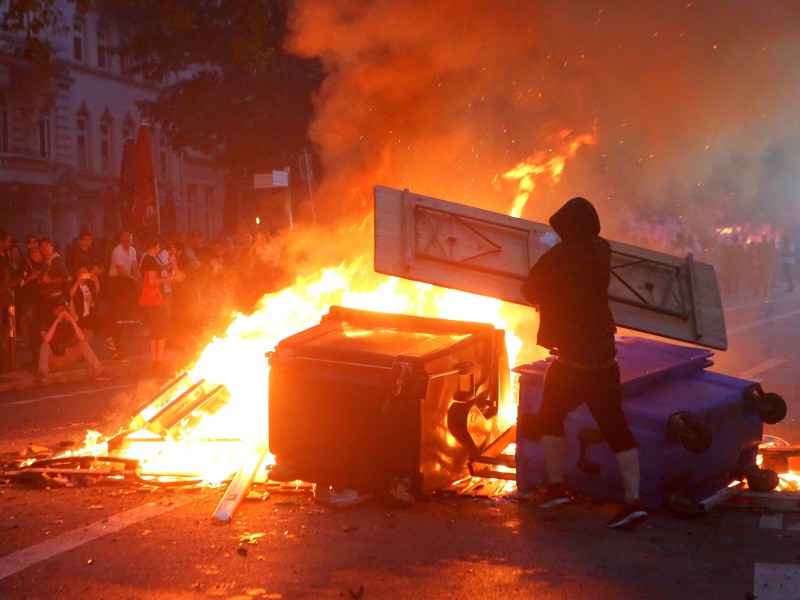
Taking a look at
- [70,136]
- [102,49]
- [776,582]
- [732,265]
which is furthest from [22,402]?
[102,49]

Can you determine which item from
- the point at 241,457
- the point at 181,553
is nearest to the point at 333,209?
the point at 241,457

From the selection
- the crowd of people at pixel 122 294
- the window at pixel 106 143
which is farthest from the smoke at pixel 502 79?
the window at pixel 106 143

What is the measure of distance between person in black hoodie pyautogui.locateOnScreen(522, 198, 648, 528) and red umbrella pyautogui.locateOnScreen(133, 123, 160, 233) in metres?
13.3

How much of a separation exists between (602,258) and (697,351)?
4.04 feet

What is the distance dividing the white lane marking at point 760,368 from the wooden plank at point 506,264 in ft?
17.2

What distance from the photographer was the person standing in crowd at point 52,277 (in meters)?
13.3

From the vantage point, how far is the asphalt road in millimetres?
4609

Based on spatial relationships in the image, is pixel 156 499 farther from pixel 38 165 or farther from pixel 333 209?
pixel 38 165

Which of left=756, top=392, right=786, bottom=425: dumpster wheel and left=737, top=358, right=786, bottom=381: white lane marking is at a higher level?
left=756, top=392, right=786, bottom=425: dumpster wheel

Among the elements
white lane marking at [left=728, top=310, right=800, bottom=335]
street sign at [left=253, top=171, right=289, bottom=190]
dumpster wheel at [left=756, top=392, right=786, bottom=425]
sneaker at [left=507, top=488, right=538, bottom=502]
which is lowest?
white lane marking at [left=728, top=310, right=800, bottom=335]

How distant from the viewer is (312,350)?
6.32 m

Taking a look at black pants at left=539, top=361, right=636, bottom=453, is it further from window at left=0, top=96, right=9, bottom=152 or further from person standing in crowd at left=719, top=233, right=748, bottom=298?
window at left=0, top=96, right=9, bottom=152

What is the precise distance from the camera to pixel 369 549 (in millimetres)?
5195

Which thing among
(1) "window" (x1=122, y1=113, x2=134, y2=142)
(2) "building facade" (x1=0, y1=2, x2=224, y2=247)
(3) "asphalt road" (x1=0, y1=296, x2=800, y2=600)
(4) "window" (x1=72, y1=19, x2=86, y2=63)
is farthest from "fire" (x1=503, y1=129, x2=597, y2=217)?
(1) "window" (x1=122, y1=113, x2=134, y2=142)
